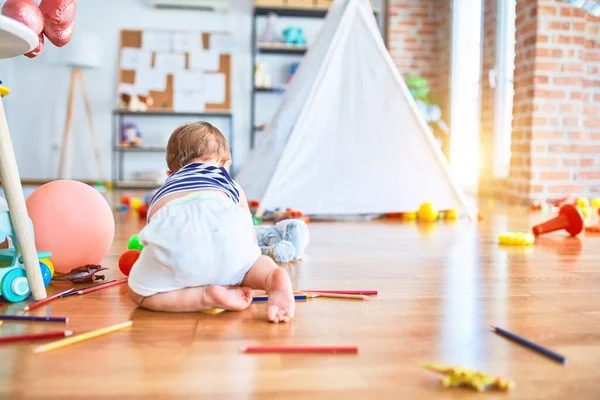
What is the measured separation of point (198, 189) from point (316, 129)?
1.74 m

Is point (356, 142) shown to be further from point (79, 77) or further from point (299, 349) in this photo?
point (79, 77)

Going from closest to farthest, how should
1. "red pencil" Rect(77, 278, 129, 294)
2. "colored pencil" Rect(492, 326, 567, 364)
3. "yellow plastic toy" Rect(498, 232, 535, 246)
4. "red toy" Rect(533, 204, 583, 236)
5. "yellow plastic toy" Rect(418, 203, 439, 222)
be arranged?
"colored pencil" Rect(492, 326, 567, 364) → "red pencil" Rect(77, 278, 129, 294) → "yellow plastic toy" Rect(498, 232, 535, 246) → "red toy" Rect(533, 204, 583, 236) → "yellow plastic toy" Rect(418, 203, 439, 222)

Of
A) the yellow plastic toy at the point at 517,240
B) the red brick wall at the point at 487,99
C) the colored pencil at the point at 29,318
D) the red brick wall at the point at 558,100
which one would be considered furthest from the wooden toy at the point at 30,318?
the red brick wall at the point at 487,99

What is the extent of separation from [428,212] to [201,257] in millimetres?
1863

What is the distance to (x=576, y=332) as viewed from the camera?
1100mm

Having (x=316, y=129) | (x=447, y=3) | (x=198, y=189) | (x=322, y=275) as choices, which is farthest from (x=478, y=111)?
(x=198, y=189)

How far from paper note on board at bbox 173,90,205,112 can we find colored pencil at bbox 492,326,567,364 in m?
4.98

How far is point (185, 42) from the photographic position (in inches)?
231

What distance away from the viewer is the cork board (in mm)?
5793

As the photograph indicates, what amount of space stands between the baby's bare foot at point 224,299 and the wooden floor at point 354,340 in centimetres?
2

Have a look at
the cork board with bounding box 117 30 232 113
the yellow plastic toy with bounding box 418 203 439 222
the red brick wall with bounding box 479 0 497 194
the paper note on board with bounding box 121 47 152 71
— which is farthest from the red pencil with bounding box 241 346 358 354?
the paper note on board with bounding box 121 47 152 71

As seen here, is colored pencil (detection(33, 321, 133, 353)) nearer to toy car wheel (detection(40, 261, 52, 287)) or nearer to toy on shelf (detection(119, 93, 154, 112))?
toy car wheel (detection(40, 261, 52, 287))

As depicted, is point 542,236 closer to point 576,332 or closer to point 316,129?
point 316,129

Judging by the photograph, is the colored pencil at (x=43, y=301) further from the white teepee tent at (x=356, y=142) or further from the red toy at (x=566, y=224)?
the red toy at (x=566, y=224)
